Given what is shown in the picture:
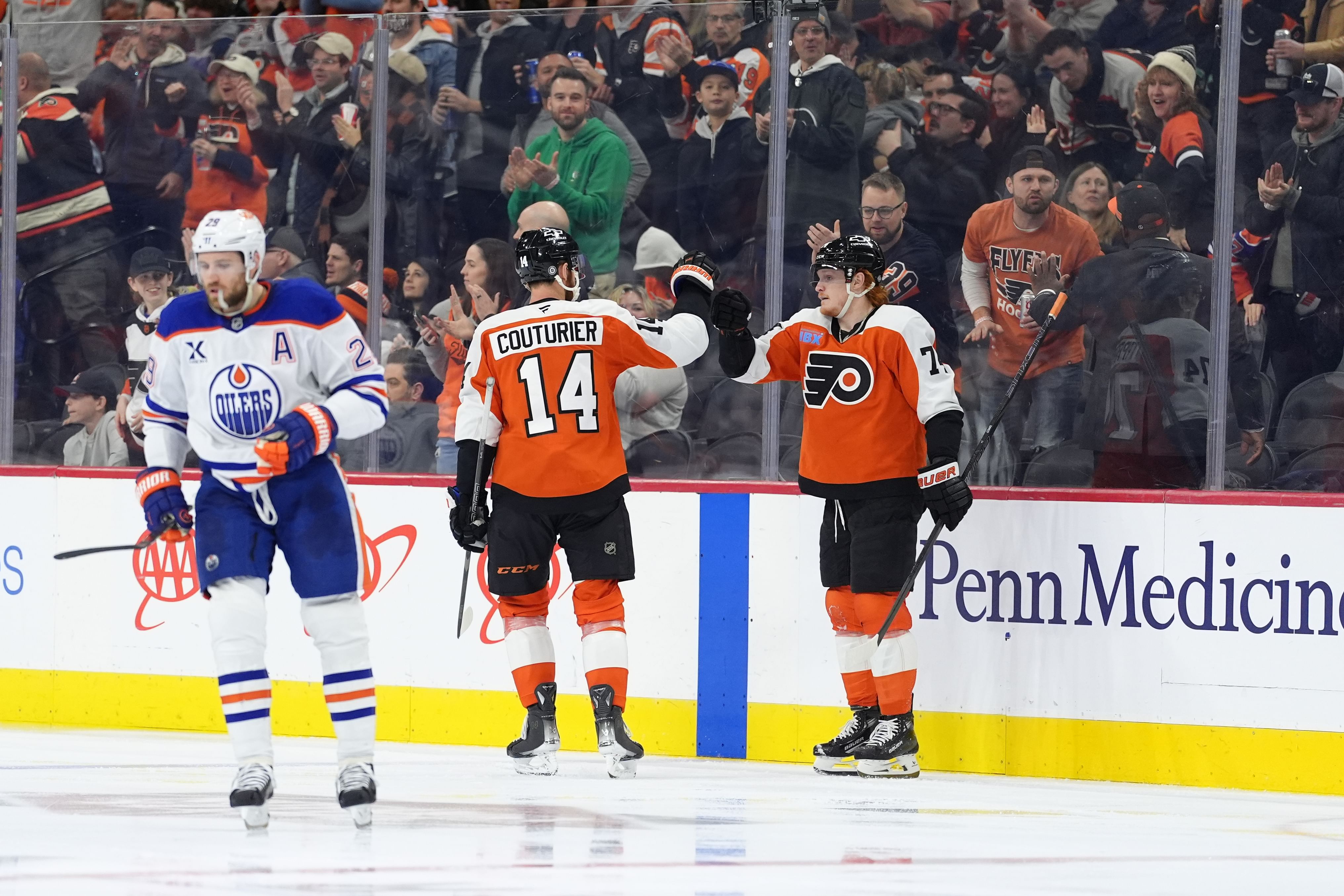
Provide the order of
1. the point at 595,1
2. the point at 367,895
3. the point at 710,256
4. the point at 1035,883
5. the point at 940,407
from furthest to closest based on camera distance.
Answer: the point at 595,1, the point at 710,256, the point at 940,407, the point at 1035,883, the point at 367,895

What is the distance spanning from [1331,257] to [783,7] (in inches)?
78.4

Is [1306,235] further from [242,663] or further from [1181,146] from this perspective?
[242,663]

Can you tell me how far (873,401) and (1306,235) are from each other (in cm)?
145

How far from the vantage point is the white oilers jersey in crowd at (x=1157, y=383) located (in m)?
5.57

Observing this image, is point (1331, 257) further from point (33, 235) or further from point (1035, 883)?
point (33, 235)

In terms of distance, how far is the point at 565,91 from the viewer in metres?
6.39

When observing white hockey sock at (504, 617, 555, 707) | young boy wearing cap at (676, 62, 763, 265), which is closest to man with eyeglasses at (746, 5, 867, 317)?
young boy wearing cap at (676, 62, 763, 265)

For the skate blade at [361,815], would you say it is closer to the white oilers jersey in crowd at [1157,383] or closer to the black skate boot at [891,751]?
the black skate boot at [891,751]

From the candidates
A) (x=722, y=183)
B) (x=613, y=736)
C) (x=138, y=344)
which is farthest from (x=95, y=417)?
(x=613, y=736)

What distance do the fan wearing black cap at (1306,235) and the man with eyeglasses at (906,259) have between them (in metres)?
1.02

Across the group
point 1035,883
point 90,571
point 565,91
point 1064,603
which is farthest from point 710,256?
point 1035,883

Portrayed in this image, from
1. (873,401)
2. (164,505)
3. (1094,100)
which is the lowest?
(164,505)

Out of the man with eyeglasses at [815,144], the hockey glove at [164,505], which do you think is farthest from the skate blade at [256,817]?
the man with eyeglasses at [815,144]

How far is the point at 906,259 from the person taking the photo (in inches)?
235
